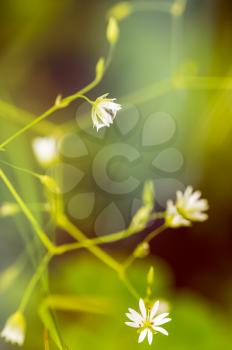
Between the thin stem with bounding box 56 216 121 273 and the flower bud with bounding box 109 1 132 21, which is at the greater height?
the flower bud with bounding box 109 1 132 21

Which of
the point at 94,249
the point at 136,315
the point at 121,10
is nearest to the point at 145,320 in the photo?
the point at 136,315

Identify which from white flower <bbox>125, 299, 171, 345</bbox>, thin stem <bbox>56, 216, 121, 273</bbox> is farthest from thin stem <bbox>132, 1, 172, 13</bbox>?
white flower <bbox>125, 299, 171, 345</bbox>

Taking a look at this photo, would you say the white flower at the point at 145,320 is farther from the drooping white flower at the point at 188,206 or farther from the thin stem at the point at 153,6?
the thin stem at the point at 153,6

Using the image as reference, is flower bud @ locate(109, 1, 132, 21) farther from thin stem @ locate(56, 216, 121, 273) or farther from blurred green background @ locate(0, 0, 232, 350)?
thin stem @ locate(56, 216, 121, 273)

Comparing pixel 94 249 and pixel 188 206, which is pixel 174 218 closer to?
pixel 188 206

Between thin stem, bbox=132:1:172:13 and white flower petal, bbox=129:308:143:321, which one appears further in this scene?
thin stem, bbox=132:1:172:13

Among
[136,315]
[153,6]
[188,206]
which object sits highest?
[153,6]

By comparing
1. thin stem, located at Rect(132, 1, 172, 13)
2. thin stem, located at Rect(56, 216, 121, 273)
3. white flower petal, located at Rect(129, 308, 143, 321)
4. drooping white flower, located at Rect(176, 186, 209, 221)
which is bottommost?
white flower petal, located at Rect(129, 308, 143, 321)

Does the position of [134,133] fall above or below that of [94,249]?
above
